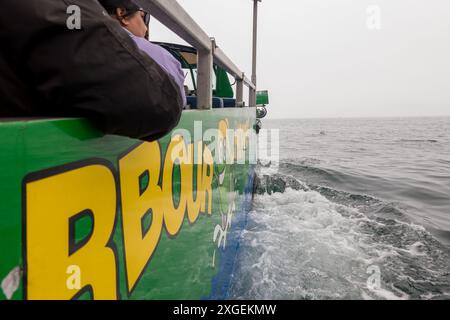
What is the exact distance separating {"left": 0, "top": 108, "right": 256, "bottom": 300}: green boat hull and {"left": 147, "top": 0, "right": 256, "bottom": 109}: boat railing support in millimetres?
371

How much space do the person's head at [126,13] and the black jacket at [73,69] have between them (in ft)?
1.22

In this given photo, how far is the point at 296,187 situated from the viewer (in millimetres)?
7531

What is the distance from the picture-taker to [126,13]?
3.88ft

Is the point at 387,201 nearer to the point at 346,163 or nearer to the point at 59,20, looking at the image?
the point at 346,163

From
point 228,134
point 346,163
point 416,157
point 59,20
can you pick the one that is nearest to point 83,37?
point 59,20

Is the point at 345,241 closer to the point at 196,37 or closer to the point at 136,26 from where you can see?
the point at 196,37

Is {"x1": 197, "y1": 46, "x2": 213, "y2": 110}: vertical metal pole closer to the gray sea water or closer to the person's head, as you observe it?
the person's head

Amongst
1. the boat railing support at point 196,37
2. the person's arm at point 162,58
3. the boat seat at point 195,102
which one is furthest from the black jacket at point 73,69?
the boat seat at point 195,102

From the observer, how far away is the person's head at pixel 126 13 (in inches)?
44.8

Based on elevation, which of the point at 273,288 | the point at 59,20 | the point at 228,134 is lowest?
the point at 273,288

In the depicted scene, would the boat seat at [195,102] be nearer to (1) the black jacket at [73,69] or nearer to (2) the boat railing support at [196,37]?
(2) the boat railing support at [196,37]

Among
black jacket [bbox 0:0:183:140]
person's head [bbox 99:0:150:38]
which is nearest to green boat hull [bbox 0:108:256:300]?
black jacket [bbox 0:0:183:140]
